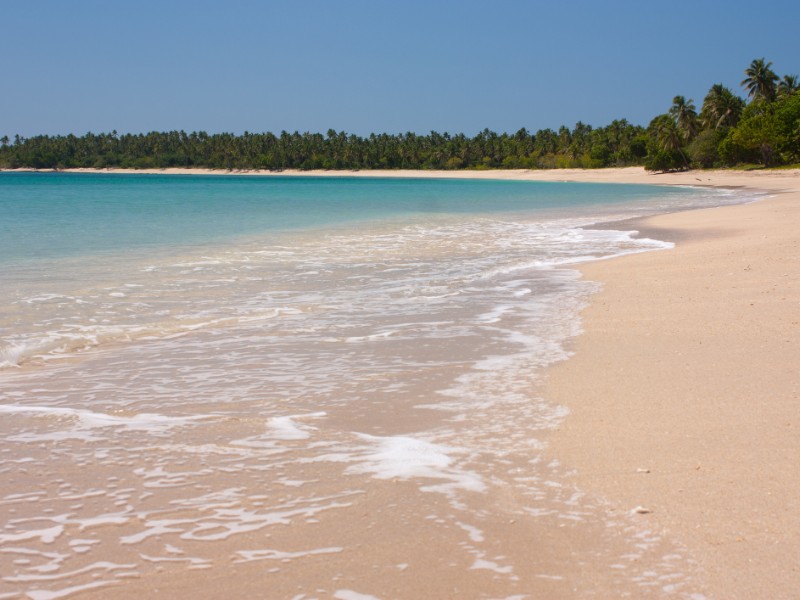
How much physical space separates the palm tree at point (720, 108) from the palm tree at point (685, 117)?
48.3 inches

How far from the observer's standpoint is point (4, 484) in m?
3.95

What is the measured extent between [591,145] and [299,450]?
12310 cm

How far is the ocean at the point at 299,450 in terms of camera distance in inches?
119

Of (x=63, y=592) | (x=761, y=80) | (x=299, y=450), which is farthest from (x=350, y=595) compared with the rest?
(x=761, y=80)

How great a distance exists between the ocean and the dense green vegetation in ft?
211

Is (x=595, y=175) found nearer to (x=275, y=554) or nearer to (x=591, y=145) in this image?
(x=591, y=145)

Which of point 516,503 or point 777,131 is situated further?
point 777,131

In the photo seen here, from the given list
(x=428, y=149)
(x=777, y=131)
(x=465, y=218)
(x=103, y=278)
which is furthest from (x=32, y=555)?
(x=428, y=149)

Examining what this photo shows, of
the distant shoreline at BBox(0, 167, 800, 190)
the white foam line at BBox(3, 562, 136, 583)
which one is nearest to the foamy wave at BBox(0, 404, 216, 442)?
the white foam line at BBox(3, 562, 136, 583)

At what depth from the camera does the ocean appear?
3.03m

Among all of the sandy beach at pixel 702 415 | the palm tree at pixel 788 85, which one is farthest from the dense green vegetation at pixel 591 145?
the sandy beach at pixel 702 415

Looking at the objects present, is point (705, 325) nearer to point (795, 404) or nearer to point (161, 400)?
point (795, 404)

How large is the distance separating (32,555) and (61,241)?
767 inches

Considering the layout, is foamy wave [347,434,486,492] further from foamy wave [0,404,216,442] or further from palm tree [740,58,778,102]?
palm tree [740,58,778,102]
